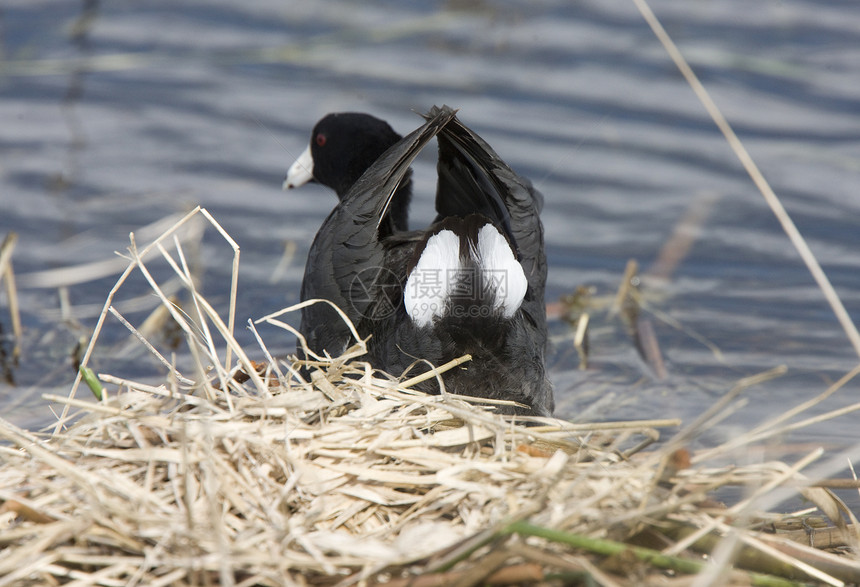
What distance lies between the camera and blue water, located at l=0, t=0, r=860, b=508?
4.05 metres

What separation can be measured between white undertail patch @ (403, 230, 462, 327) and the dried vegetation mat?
0.44 meters

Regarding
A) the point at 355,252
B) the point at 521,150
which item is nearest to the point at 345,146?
the point at 355,252

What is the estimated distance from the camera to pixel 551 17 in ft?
22.6

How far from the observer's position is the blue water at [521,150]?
159 inches

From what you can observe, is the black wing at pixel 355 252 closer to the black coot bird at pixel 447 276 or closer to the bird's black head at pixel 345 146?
the black coot bird at pixel 447 276

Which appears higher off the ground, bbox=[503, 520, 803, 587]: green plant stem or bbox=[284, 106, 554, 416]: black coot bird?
bbox=[284, 106, 554, 416]: black coot bird

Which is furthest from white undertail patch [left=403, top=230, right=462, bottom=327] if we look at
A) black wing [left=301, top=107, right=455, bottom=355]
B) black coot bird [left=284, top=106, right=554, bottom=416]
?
black wing [left=301, top=107, right=455, bottom=355]

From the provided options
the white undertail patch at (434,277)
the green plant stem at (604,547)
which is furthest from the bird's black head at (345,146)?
the green plant stem at (604,547)

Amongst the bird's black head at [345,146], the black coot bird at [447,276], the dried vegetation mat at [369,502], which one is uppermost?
the bird's black head at [345,146]

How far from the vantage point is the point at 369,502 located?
1.99 m

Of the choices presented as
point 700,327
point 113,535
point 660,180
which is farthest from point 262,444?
point 660,180

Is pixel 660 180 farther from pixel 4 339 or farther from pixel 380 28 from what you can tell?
pixel 4 339

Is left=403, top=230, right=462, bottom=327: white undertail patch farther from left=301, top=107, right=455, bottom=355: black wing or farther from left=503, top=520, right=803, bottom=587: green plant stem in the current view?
left=503, top=520, right=803, bottom=587: green plant stem

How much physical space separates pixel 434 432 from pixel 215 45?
17.1 ft
